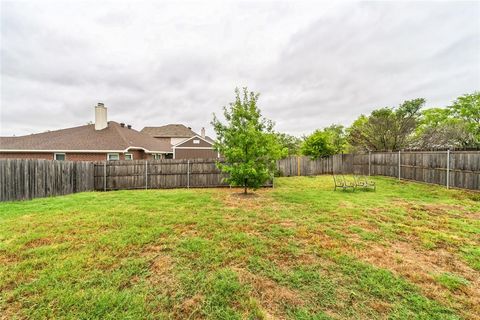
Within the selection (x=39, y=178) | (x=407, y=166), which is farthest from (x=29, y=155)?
(x=407, y=166)

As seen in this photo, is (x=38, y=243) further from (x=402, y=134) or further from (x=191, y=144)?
(x=402, y=134)

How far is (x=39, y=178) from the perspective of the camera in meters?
8.73

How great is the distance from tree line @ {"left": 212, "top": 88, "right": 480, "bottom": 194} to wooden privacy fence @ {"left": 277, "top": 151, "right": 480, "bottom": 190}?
4.71 feet

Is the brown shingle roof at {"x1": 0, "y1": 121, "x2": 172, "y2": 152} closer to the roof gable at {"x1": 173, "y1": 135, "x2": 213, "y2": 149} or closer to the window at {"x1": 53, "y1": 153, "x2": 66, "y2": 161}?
the window at {"x1": 53, "y1": 153, "x2": 66, "y2": 161}

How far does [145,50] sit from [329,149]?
56.3 feet

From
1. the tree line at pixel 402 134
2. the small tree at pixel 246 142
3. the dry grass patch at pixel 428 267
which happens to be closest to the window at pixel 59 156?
the small tree at pixel 246 142

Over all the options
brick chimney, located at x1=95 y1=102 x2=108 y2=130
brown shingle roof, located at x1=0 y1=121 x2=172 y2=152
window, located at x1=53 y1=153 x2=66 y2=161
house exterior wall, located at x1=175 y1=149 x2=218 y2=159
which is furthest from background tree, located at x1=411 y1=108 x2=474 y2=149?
window, located at x1=53 y1=153 x2=66 y2=161

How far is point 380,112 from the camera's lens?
838 inches

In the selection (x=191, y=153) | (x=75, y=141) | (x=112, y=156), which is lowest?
(x=112, y=156)

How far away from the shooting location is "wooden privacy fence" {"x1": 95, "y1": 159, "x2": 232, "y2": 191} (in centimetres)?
1185

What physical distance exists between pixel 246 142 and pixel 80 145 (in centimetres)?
1467

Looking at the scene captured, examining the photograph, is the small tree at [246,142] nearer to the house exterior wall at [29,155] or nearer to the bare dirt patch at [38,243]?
the bare dirt patch at [38,243]

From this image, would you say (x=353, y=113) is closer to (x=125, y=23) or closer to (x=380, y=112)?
(x=380, y=112)

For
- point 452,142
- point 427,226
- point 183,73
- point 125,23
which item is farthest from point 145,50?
point 452,142
